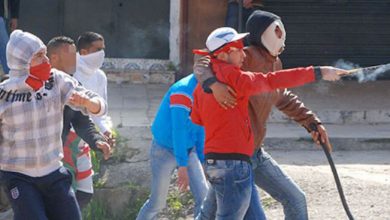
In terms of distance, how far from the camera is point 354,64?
11961 millimetres

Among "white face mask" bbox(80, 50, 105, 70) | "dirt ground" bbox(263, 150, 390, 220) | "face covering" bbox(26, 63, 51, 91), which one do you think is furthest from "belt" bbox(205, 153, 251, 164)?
"dirt ground" bbox(263, 150, 390, 220)

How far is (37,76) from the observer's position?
5434 mm

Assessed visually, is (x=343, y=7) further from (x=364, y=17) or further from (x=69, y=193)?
(x=69, y=193)

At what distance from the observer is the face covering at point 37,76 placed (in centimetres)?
541

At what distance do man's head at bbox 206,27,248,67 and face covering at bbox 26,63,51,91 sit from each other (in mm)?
976

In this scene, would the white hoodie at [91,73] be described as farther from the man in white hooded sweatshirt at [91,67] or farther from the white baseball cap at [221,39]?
the white baseball cap at [221,39]

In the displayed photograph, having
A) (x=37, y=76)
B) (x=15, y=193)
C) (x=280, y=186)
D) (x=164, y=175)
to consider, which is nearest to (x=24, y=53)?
(x=37, y=76)

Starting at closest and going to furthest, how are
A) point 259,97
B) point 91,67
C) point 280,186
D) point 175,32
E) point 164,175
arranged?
1. point 259,97
2. point 280,186
3. point 164,175
4. point 91,67
5. point 175,32

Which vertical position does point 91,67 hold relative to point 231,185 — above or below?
above

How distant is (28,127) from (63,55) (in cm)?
103

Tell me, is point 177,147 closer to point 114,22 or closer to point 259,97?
point 259,97

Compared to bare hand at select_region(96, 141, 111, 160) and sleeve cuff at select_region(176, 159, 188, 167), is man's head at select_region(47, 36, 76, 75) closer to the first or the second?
bare hand at select_region(96, 141, 111, 160)

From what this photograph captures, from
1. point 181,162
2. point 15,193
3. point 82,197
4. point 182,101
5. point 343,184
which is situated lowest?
point 343,184

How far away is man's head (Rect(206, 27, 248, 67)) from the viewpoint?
5527 millimetres
